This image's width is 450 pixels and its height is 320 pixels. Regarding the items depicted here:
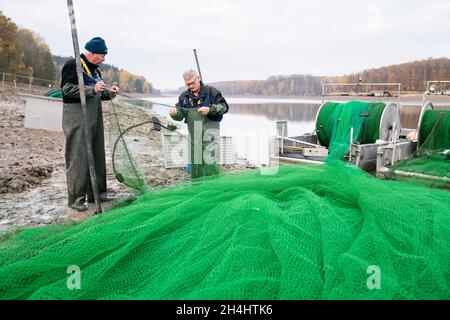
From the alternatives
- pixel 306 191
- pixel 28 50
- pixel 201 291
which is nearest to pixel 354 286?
pixel 201 291

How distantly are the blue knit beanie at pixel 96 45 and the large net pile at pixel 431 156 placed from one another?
5108 mm

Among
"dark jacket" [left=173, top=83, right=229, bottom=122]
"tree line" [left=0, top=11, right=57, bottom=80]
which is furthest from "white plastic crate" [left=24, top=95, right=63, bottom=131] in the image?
"tree line" [left=0, top=11, right=57, bottom=80]

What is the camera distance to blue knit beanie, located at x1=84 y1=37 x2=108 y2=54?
4.43 m

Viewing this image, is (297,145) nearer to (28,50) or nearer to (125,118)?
(125,118)

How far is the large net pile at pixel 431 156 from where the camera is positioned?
5.95m

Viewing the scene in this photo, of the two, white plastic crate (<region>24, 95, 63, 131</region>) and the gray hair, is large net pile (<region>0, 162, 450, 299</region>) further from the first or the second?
white plastic crate (<region>24, 95, 63, 131</region>)

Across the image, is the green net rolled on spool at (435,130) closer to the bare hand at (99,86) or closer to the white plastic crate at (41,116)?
the bare hand at (99,86)

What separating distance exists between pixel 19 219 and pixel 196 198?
2.56 metres

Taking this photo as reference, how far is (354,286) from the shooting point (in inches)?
74.4

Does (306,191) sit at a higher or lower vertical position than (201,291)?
higher

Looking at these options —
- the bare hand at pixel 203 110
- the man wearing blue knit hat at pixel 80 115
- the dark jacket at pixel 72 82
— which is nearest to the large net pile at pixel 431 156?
the bare hand at pixel 203 110

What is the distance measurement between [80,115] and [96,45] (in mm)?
865
